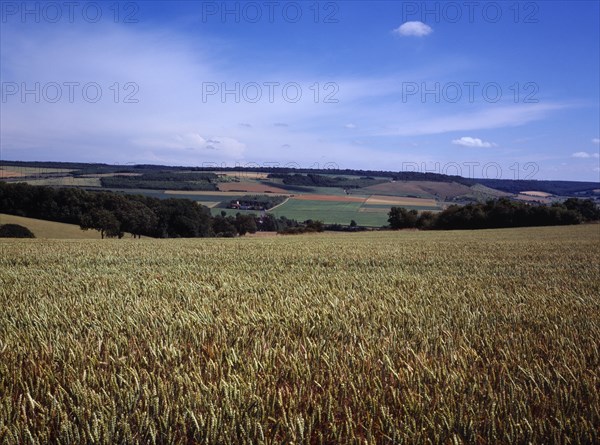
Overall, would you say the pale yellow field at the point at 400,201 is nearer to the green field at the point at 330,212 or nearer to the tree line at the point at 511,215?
the green field at the point at 330,212

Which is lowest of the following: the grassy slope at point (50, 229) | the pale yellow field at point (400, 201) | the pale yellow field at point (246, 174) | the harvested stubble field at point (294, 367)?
the grassy slope at point (50, 229)

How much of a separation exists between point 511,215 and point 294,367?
287 feet

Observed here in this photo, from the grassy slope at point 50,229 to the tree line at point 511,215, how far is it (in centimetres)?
6141

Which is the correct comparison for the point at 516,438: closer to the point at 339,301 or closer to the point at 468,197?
the point at 339,301

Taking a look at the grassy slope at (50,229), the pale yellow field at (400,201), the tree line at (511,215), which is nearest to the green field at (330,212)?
the pale yellow field at (400,201)

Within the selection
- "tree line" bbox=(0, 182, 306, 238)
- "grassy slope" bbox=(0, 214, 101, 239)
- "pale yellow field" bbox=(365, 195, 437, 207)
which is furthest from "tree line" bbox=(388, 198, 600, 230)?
"grassy slope" bbox=(0, 214, 101, 239)

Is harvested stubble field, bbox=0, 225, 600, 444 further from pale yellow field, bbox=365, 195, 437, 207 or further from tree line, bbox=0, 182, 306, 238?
pale yellow field, bbox=365, 195, 437, 207

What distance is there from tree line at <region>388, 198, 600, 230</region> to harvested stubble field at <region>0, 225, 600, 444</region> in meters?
81.5

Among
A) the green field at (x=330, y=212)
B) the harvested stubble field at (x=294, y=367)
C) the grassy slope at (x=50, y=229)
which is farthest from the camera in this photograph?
the green field at (x=330, y=212)

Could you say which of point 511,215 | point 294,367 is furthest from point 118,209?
point 294,367

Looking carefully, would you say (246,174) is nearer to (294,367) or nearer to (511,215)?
(511,215)

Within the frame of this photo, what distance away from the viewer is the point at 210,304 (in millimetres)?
5695

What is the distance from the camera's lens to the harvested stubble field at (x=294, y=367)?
2.48 m

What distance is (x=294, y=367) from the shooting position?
10.8ft
